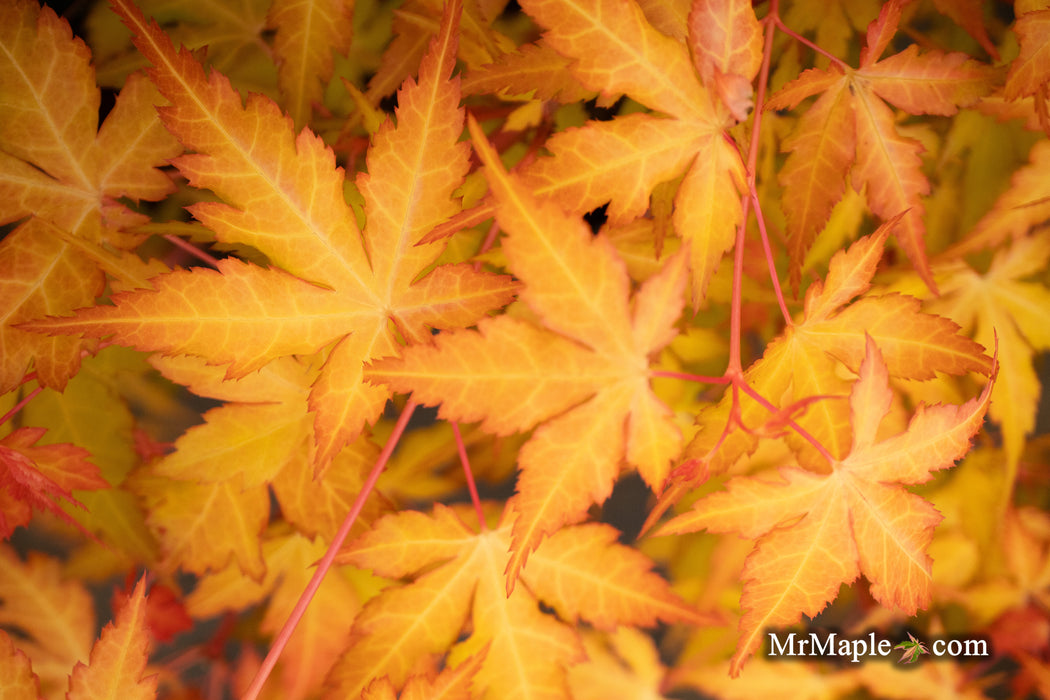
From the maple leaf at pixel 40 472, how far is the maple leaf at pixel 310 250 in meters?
0.20

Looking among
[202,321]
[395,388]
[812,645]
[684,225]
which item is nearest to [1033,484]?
[812,645]

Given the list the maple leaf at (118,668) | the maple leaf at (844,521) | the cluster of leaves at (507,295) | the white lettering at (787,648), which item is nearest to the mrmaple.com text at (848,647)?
the white lettering at (787,648)

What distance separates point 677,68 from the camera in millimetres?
536

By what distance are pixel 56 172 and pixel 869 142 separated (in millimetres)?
853

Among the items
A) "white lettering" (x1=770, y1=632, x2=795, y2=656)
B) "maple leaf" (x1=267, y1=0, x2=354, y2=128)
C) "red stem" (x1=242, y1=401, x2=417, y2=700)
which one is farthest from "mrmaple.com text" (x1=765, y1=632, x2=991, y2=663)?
"maple leaf" (x1=267, y1=0, x2=354, y2=128)

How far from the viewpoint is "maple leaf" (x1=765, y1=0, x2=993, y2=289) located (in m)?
0.61

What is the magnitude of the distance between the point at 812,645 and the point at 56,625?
1334 millimetres

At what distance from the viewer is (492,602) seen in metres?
0.67

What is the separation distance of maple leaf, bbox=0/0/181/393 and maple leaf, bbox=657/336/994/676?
2.10 feet

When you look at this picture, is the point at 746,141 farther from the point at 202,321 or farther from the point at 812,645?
the point at 812,645

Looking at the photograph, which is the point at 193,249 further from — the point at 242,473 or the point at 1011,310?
the point at 1011,310

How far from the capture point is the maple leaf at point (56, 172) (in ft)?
1.96

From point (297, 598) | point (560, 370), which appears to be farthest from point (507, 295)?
point (297, 598)

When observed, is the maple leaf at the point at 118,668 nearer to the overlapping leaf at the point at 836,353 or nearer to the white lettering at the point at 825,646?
the overlapping leaf at the point at 836,353
